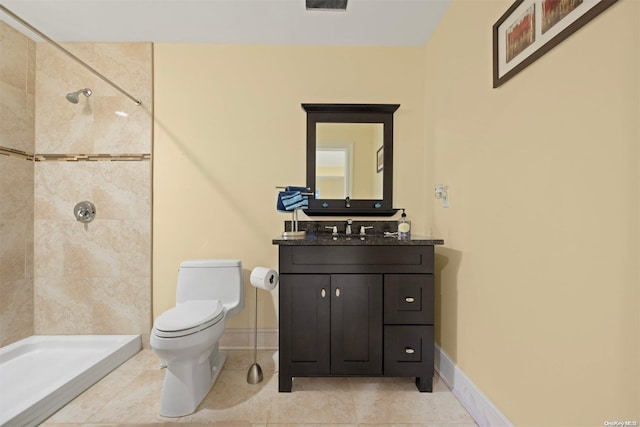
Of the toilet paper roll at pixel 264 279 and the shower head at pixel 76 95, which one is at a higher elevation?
the shower head at pixel 76 95

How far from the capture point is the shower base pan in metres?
1.47

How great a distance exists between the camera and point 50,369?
1962 millimetres

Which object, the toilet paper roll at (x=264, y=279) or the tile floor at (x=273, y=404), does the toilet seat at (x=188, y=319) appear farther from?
the tile floor at (x=273, y=404)

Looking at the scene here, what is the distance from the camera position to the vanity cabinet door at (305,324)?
1.70 metres

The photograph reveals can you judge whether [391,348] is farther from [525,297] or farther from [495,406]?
[525,297]

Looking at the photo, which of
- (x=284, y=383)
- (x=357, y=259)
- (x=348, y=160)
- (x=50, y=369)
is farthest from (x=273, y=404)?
(x=348, y=160)

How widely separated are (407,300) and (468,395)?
22.8 inches

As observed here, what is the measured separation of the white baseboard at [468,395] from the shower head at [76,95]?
10.5ft

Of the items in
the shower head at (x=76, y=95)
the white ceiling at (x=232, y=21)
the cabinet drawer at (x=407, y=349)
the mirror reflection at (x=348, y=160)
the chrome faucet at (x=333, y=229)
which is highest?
the white ceiling at (x=232, y=21)

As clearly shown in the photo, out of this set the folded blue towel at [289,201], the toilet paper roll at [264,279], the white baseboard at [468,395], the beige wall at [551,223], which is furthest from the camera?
the folded blue towel at [289,201]

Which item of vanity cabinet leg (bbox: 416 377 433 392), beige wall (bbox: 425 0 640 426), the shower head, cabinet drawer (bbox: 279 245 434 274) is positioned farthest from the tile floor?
the shower head

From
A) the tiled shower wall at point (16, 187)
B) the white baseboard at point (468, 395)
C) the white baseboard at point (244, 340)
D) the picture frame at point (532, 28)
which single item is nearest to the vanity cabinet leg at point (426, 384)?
the white baseboard at point (468, 395)

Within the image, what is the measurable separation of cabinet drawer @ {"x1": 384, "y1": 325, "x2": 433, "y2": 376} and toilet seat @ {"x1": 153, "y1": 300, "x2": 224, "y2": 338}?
1.02 metres

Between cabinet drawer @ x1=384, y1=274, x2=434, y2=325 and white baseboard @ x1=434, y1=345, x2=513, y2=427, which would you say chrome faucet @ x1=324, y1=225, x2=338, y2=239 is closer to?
cabinet drawer @ x1=384, y1=274, x2=434, y2=325
